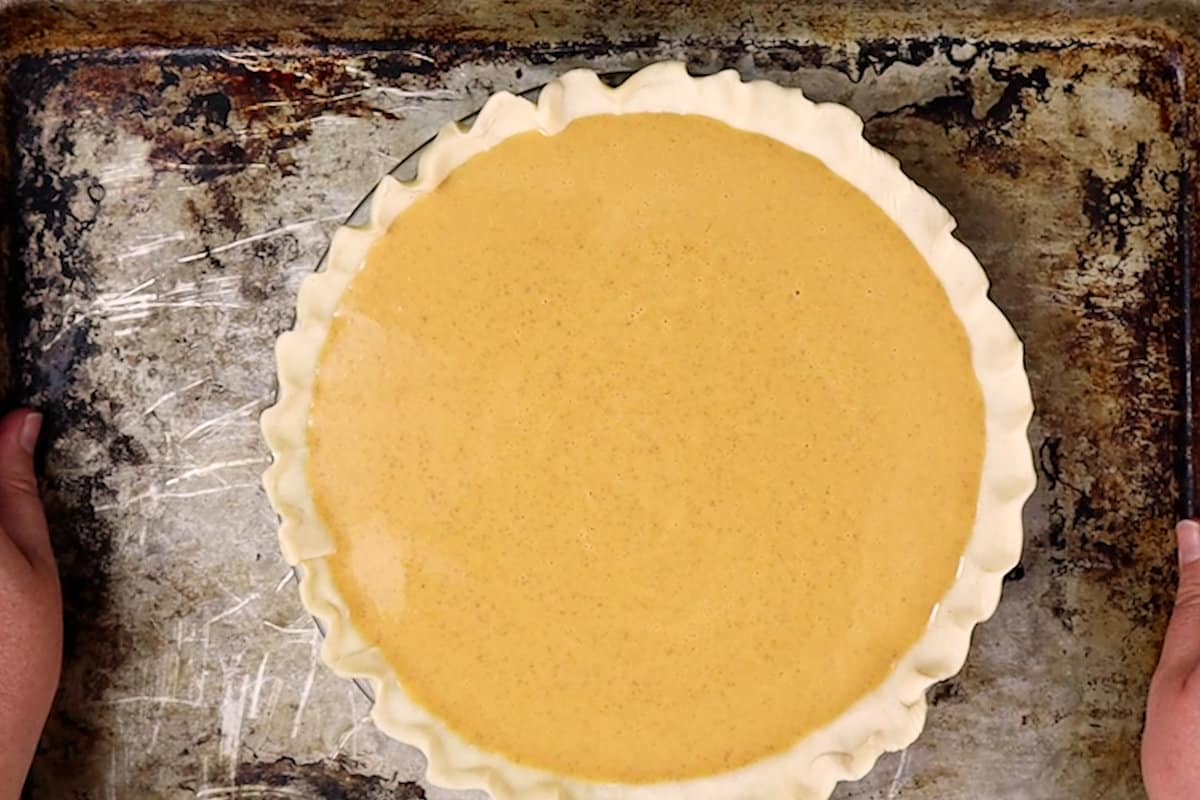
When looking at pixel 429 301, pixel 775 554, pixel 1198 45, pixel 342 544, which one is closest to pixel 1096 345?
pixel 1198 45

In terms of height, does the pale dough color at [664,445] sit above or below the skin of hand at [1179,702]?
above

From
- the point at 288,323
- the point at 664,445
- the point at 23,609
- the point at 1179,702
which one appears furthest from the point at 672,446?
the point at 23,609

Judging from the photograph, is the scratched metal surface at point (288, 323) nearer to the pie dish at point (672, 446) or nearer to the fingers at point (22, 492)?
the fingers at point (22, 492)

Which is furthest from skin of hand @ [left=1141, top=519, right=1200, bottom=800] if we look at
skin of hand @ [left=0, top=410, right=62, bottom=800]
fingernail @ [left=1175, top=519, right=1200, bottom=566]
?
skin of hand @ [left=0, top=410, right=62, bottom=800]

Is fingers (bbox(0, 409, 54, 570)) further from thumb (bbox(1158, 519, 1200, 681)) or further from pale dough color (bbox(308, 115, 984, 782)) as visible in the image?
thumb (bbox(1158, 519, 1200, 681))

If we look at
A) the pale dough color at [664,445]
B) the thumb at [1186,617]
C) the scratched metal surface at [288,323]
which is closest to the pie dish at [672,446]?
the pale dough color at [664,445]

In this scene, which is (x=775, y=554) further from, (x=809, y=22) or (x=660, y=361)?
(x=809, y=22)
